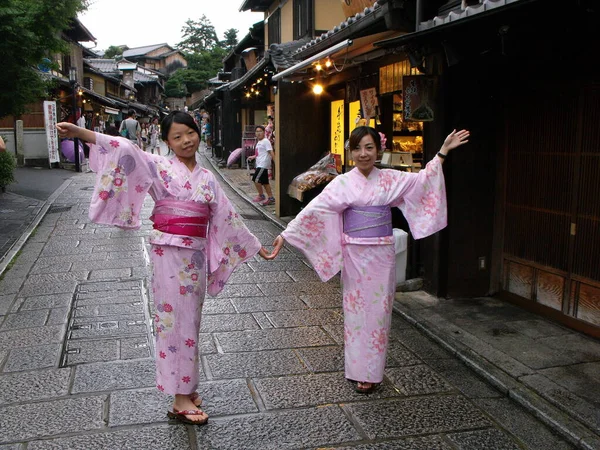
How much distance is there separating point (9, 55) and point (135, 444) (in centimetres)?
1232

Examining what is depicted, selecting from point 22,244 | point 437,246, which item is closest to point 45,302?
point 22,244

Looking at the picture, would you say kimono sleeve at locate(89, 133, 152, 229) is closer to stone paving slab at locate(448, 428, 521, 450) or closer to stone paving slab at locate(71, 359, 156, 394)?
stone paving slab at locate(71, 359, 156, 394)

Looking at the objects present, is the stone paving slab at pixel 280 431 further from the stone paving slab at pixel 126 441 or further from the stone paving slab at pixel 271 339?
the stone paving slab at pixel 271 339

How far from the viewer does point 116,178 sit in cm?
411

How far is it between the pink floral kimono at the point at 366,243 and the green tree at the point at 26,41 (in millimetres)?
10664

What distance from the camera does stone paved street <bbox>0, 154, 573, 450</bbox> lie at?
407cm

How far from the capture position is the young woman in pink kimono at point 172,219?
13.5 feet

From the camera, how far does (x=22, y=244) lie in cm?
1080

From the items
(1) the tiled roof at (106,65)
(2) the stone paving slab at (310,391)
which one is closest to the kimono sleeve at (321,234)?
(2) the stone paving slab at (310,391)

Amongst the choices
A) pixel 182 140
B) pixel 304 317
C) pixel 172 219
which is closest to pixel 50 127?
pixel 304 317

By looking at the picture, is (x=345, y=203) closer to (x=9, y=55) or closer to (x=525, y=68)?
(x=525, y=68)

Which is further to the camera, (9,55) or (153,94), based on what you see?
(153,94)

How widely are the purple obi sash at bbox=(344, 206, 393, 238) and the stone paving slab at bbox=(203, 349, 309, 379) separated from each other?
142 cm

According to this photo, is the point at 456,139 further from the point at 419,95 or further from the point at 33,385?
the point at 33,385
